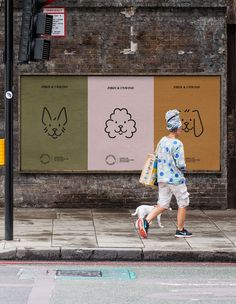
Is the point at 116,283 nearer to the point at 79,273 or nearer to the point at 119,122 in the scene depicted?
the point at 79,273

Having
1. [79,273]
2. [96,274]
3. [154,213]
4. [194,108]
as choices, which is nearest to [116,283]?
[96,274]

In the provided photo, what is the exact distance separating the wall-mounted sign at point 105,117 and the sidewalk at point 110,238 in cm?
109

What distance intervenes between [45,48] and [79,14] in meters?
4.12

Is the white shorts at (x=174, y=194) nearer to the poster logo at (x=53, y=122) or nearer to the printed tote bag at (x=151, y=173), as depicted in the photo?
the printed tote bag at (x=151, y=173)

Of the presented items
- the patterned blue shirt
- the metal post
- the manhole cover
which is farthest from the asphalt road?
the patterned blue shirt

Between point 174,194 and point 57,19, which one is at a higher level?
point 57,19

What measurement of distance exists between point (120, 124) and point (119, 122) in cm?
4

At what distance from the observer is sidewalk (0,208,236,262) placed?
921 centimetres

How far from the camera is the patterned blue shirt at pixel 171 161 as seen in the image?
34.0 ft

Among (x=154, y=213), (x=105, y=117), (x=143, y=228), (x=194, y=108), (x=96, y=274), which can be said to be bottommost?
(x=96, y=274)

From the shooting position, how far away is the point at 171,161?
1043cm

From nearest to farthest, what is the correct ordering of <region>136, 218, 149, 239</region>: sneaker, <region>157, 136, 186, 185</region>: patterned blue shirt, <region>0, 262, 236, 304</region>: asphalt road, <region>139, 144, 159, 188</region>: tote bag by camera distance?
1. <region>0, 262, 236, 304</region>: asphalt road
2. <region>136, 218, 149, 239</region>: sneaker
3. <region>157, 136, 186, 185</region>: patterned blue shirt
4. <region>139, 144, 159, 188</region>: tote bag

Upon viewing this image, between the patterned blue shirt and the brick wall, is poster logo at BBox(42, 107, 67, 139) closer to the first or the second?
the brick wall

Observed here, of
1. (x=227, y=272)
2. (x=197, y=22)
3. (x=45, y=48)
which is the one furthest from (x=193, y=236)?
(x=197, y=22)
